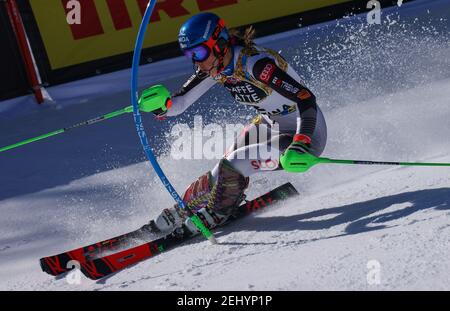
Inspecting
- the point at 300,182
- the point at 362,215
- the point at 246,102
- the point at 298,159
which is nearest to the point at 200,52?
the point at 246,102

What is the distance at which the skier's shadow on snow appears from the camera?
371cm

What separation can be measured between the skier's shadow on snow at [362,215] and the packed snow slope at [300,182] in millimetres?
14

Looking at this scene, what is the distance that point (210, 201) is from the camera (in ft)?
14.7

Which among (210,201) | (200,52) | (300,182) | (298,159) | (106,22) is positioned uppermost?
(106,22)

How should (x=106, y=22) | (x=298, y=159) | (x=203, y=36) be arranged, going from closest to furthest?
(x=298, y=159)
(x=203, y=36)
(x=106, y=22)

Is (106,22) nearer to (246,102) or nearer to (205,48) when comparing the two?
(246,102)

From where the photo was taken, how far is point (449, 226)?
3.29m

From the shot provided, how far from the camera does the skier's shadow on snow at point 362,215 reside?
3705 millimetres

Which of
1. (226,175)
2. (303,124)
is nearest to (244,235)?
(226,175)

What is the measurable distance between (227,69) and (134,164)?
2122 millimetres

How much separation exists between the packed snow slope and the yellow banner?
342 mm

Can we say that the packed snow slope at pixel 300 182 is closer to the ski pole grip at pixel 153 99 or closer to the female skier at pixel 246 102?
the female skier at pixel 246 102

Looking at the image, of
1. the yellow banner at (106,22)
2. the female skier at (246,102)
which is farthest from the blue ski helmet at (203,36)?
the yellow banner at (106,22)

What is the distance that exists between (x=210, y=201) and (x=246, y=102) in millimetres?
687
